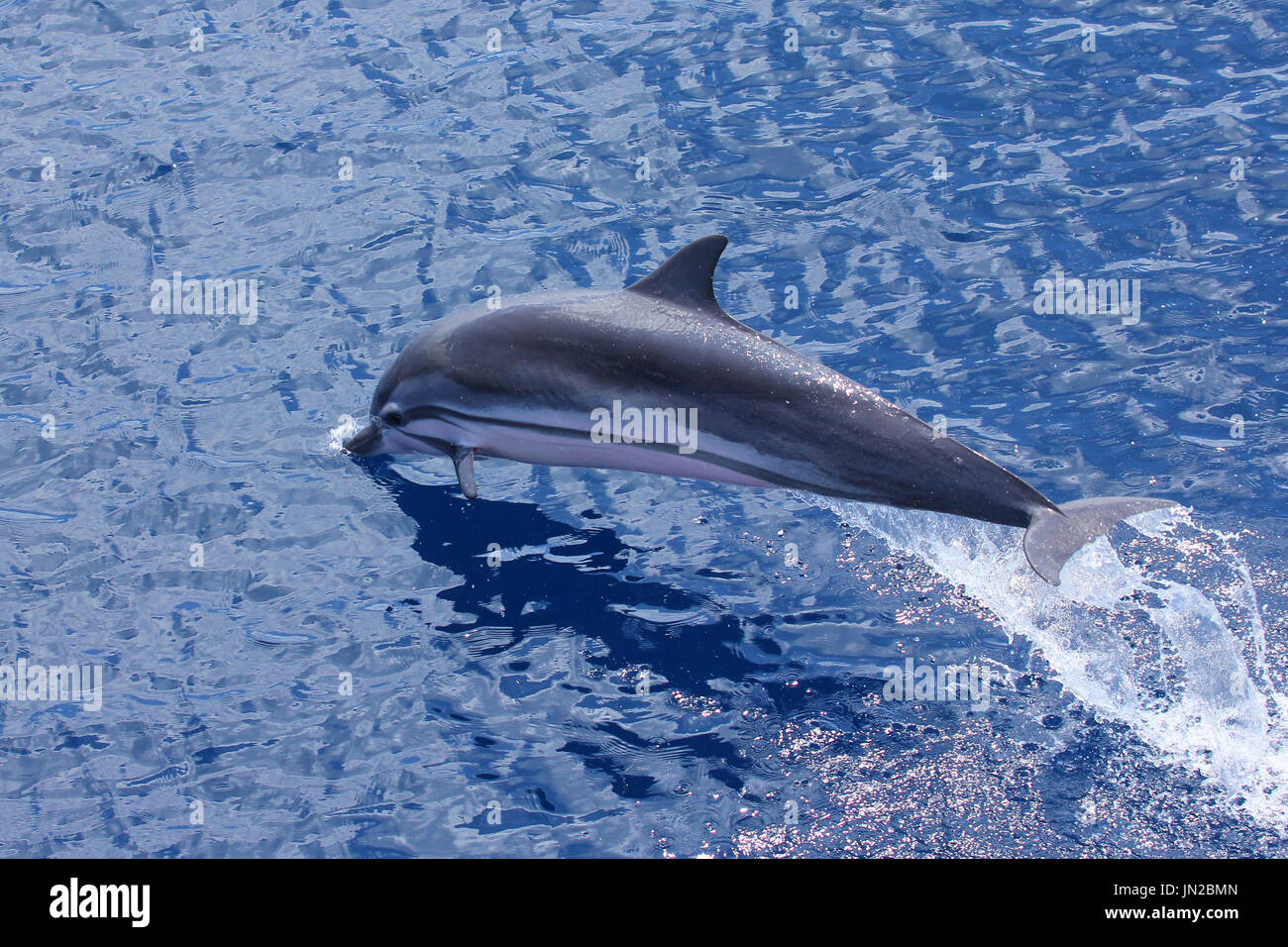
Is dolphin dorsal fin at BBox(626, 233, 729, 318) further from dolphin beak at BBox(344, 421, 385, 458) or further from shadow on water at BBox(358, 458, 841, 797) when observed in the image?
dolphin beak at BBox(344, 421, 385, 458)

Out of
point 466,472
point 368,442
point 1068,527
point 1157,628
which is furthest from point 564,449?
point 1157,628

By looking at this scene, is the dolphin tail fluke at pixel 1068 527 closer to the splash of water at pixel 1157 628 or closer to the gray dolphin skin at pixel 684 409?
the gray dolphin skin at pixel 684 409

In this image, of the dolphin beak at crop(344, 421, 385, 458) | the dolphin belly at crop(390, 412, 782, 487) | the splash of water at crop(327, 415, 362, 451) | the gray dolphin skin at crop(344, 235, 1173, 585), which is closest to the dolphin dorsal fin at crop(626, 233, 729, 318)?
the gray dolphin skin at crop(344, 235, 1173, 585)

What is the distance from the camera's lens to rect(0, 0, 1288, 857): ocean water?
6953mm

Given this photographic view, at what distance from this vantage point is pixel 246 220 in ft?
38.9

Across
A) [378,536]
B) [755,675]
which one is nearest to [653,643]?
[755,675]

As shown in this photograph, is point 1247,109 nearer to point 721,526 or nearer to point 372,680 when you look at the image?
point 721,526

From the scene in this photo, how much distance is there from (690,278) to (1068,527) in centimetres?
273

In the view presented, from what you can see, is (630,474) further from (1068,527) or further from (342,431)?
(1068,527)

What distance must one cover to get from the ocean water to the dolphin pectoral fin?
0.54 meters

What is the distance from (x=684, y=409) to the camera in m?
7.67

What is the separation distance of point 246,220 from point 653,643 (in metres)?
6.54

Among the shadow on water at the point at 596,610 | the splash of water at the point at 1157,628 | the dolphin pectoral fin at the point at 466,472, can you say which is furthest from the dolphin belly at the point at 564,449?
the splash of water at the point at 1157,628

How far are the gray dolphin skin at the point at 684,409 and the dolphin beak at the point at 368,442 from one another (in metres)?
0.35
